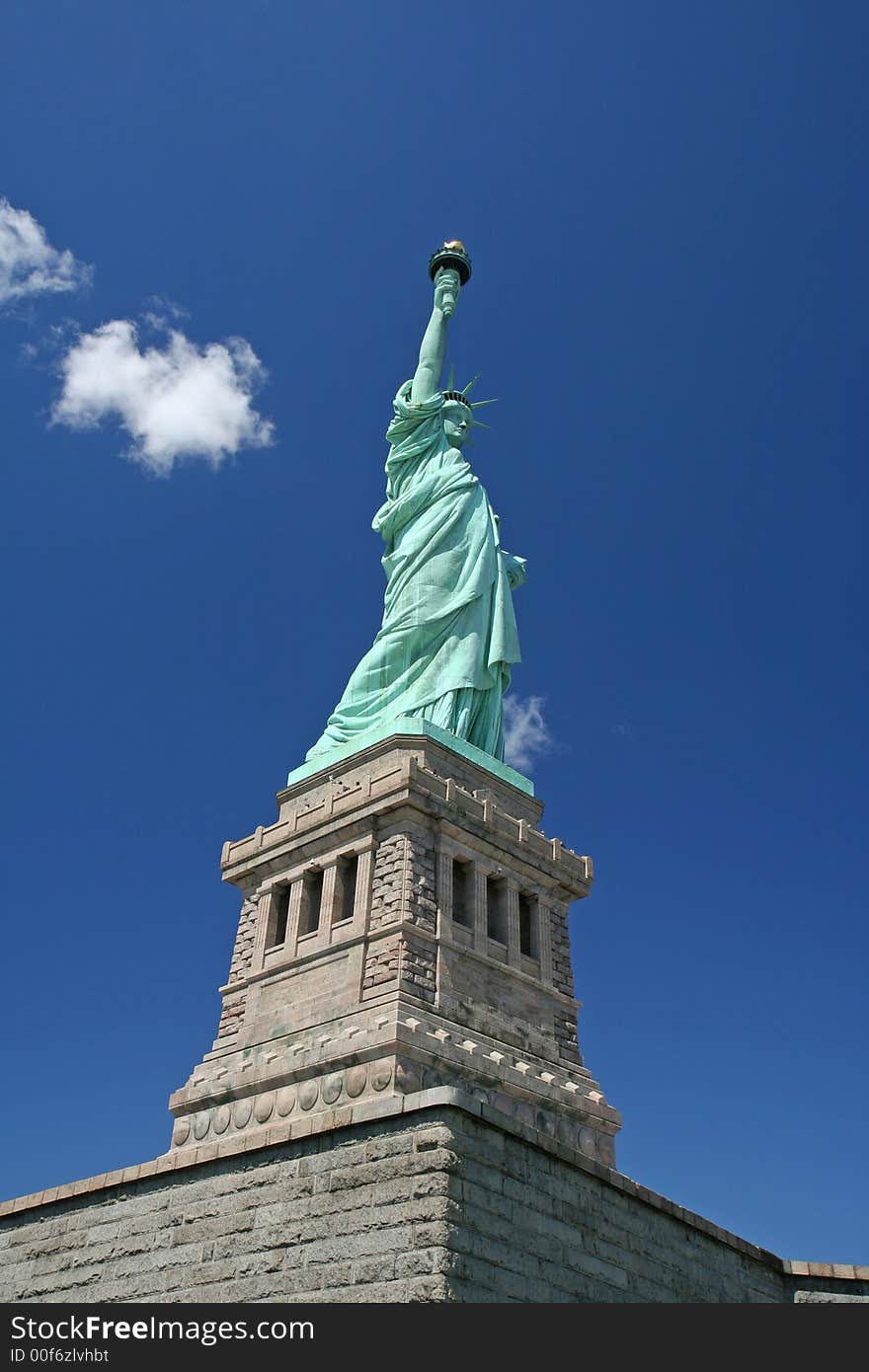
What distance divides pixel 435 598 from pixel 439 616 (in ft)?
2.02

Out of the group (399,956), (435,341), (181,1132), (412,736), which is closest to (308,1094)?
(399,956)

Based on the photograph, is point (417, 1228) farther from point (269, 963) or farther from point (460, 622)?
point (460, 622)

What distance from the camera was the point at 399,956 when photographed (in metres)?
21.8

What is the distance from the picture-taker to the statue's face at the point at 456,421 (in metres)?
35.0

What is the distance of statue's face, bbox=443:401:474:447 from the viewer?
115 feet

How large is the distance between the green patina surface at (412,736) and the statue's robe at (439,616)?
0.66 metres

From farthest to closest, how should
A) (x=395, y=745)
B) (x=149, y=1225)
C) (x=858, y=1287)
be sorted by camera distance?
(x=395, y=745), (x=858, y=1287), (x=149, y=1225)

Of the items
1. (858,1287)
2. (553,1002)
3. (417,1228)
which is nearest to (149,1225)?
(417,1228)

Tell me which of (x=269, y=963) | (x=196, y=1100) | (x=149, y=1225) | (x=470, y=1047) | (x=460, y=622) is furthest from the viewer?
(x=460, y=622)

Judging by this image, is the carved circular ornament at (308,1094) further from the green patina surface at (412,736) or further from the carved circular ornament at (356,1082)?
the green patina surface at (412,736)

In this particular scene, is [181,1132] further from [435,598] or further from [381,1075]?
[435,598]

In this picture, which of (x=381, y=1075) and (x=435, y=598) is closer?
(x=381, y=1075)

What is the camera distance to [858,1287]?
1627 centimetres

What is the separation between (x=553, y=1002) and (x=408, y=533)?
521 inches
